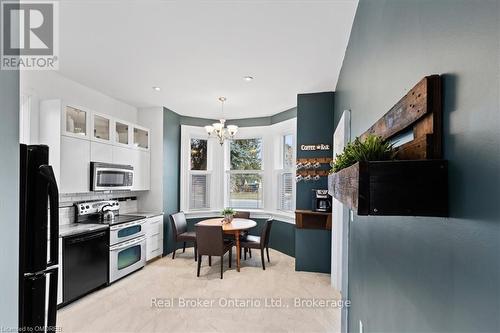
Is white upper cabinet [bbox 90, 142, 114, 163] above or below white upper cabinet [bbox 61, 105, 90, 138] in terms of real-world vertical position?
below

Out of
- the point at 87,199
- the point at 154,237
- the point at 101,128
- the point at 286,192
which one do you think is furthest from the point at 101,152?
the point at 286,192

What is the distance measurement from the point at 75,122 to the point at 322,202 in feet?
11.5

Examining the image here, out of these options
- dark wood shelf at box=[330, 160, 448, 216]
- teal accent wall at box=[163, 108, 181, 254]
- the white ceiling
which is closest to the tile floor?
teal accent wall at box=[163, 108, 181, 254]

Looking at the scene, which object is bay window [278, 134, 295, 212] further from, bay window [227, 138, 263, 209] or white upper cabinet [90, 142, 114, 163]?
white upper cabinet [90, 142, 114, 163]

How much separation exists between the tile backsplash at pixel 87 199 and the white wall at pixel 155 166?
0.20m

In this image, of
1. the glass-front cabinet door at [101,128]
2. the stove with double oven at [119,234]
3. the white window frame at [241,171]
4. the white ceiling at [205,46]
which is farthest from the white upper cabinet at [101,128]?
the white window frame at [241,171]

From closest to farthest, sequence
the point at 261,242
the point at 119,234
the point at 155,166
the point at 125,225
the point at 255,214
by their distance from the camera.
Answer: the point at 119,234 < the point at 125,225 < the point at 261,242 < the point at 155,166 < the point at 255,214

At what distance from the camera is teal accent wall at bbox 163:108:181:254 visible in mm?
4902

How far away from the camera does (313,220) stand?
13.0ft

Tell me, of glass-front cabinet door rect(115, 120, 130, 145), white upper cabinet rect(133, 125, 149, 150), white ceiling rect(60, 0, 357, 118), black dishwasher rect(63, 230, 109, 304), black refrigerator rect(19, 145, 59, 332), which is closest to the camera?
black refrigerator rect(19, 145, 59, 332)

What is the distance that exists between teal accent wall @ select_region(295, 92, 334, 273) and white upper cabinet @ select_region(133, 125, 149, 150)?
8.81 ft

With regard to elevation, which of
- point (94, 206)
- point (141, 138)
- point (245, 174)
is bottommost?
point (94, 206)

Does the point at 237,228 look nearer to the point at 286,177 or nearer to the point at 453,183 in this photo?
the point at 286,177

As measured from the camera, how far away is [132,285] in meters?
3.55
